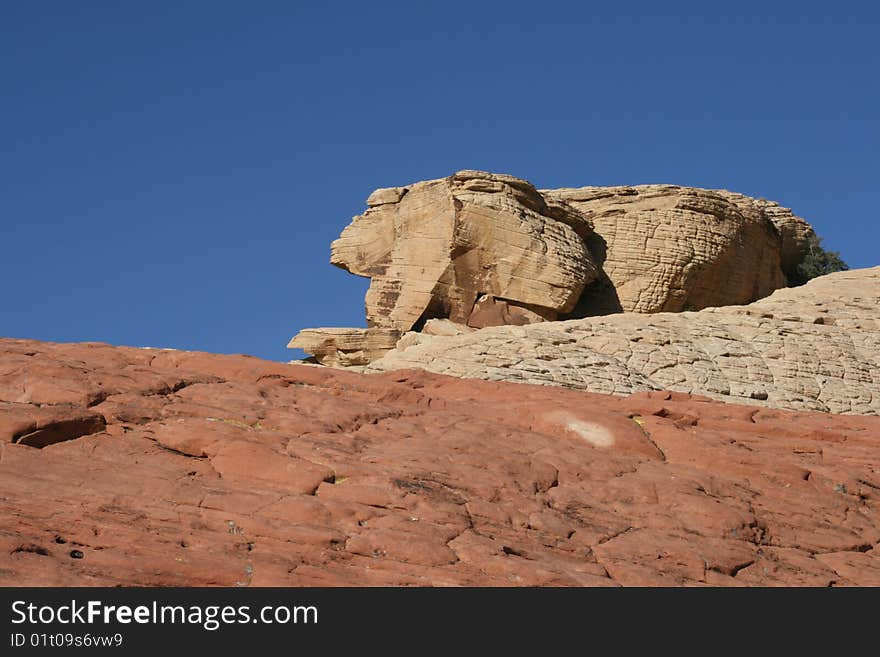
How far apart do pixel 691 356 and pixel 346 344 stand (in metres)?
9.30

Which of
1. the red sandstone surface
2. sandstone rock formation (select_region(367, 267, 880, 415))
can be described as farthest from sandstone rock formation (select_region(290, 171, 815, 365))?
the red sandstone surface

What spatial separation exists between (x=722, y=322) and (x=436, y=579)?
1758 cm

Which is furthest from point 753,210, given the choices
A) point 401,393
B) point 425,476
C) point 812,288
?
point 425,476

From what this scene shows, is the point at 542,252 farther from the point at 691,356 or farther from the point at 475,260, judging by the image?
the point at 691,356

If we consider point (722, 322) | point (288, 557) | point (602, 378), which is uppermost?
point (722, 322)

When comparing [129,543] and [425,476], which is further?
[425,476]

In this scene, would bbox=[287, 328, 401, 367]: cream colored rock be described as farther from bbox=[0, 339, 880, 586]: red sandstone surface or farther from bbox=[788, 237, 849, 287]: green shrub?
bbox=[788, 237, 849, 287]: green shrub

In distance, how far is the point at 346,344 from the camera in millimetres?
30016

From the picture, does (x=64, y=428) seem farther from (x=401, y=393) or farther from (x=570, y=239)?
(x=570, y=239)

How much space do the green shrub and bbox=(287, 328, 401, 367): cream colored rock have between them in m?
16.6

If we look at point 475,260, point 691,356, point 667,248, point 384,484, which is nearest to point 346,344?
point 475,260

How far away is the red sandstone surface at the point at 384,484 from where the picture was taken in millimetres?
10242
